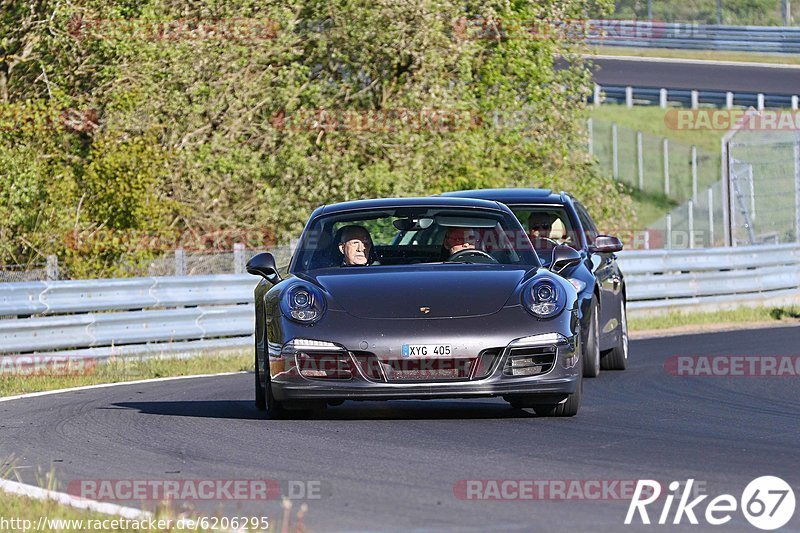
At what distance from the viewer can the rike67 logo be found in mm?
5762

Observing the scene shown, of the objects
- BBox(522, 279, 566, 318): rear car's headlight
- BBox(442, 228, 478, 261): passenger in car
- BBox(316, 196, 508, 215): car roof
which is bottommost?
BBox(522, 279, 566, 318): rear car's headlight

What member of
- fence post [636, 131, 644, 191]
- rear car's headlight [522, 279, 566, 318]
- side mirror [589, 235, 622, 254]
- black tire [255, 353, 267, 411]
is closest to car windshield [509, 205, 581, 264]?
side mirror [589, 235, 622, 254]

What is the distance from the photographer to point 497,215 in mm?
10492

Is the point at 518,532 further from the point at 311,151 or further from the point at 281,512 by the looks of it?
the point at 311,151

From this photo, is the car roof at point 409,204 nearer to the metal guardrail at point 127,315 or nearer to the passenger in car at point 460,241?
the passenger in car at point 460,241

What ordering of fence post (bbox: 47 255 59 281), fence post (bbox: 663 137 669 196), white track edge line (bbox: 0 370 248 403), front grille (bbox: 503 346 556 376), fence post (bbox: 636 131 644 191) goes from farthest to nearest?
fence post (bbox: 636 131 644 191) < fence post (bbox: 663 137 669 196) < fence post (bbox: 47 255 59 281) < white track edge line (bbox: 0 370 248 403) < front grille (bbox: 503 346 556 376)

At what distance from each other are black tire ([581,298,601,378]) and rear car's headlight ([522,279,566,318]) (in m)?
3.26

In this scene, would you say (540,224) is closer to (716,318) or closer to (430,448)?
(430,448)

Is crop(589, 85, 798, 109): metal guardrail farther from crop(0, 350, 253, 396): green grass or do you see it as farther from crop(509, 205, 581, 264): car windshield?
crop(509, 205, 581, 264): car windshield

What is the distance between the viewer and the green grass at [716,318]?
2222 centimetres

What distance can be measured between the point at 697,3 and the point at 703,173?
112 ft

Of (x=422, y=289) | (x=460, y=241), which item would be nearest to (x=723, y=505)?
(x=422, y=289)

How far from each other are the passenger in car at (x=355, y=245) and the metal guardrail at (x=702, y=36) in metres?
45.7

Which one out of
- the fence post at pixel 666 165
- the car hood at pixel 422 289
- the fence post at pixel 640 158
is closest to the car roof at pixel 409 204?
the car hood at pixel 422 289
